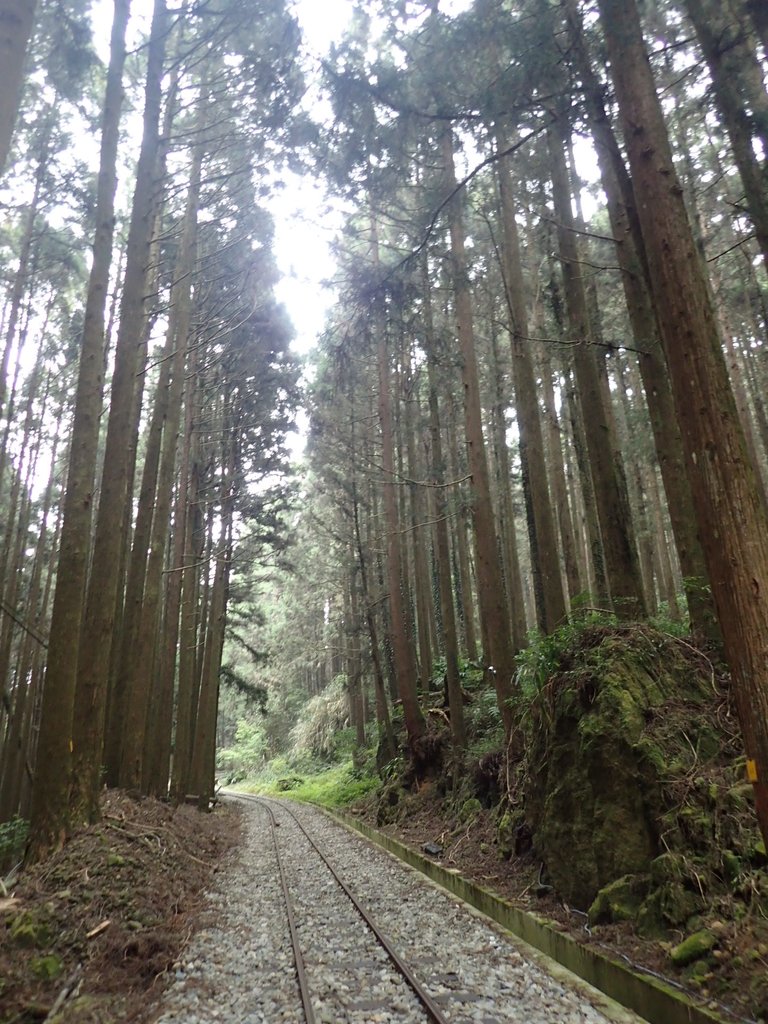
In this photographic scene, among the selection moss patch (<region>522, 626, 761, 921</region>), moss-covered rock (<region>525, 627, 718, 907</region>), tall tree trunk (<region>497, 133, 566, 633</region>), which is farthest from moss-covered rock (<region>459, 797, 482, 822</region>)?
tall tree trunk (<region>497, 133, 566, 633</region>)

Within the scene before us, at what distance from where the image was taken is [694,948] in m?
4.48

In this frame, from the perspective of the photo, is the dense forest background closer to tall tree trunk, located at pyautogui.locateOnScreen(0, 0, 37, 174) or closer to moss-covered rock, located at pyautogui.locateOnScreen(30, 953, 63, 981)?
tall tree trunk, located at pyautogui.locateOnScreen(0, 0, 37, 174)

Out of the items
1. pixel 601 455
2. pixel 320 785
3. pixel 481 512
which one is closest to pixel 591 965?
pixel 601 455

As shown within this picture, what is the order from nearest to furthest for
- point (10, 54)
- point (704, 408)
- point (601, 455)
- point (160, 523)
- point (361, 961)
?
point (704, 408) → point (10, 54) → point (361, 961) → point (601, 455) → point (160, 523)

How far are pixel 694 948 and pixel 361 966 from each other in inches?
107

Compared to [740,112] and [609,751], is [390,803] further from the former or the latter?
[740,112]

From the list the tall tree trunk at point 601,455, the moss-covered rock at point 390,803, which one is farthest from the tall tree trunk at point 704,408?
the moss-covered rock at point 390,803

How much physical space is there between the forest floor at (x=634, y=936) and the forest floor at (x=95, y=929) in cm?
338

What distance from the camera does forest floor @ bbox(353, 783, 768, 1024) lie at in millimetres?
3945

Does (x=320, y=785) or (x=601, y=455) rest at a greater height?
(x=601, y=455)

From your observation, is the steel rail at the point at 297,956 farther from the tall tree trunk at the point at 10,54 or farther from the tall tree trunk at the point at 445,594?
the tall tree trunk at the point at 10,54

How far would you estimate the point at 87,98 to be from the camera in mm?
10570

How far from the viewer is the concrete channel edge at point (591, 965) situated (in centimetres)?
414

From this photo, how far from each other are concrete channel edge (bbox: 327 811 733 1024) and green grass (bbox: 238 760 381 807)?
→ 11420mm
